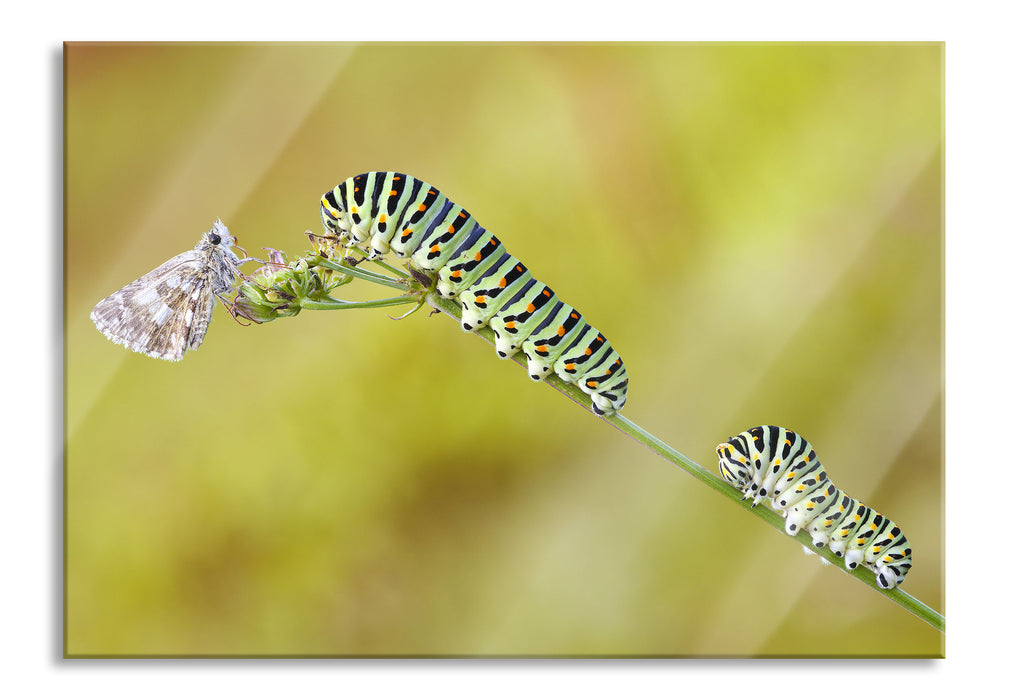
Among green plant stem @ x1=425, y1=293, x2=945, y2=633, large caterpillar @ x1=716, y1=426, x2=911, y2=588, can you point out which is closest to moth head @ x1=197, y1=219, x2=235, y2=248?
green plant stem @ x1=425, y1=293, x2=945, y2=633

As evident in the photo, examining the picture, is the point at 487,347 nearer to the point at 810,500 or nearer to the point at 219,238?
the point at 219,238

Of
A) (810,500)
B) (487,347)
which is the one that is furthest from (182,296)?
(810,500)

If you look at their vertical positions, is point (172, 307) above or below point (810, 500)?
below

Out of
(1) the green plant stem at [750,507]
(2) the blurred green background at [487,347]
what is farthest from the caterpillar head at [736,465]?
(2) the blurred green background at [487,347]

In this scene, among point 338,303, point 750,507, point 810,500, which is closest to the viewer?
point 338,303

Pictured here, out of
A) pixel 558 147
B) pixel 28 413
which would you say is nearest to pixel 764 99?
pixel 558 147

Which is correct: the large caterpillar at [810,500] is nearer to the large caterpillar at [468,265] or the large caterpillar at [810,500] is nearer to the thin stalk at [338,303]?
the large caterpillar at [468,265]
